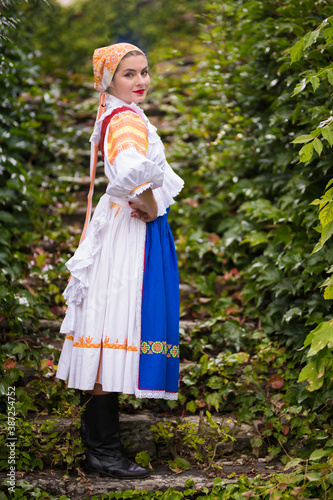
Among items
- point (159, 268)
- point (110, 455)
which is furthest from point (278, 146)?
point (110, 455)

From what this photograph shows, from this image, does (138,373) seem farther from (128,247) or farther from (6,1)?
(6,1)

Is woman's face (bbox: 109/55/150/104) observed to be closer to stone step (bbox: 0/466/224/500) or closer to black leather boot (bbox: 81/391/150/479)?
black leather boot (bbox: 81/391/150/479)

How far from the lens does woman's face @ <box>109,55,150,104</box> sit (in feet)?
6.16

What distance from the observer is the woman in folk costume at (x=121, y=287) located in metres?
1.77

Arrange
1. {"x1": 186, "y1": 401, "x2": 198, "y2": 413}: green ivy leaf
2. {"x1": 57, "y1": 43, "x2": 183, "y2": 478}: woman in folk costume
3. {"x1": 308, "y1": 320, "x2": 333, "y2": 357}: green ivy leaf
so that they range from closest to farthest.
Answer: {"x1": 308, "y1": 320, "x2": 333, "y2": 357}: green ivy leaf
{"x1": 57, "y1": 43, "x2": 183, "y2": 478}: woman in folk costume
{"x1": 186, "y1": 401, "x2": 198, "y2": 413}: green ivy leaf

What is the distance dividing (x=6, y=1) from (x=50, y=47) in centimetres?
416

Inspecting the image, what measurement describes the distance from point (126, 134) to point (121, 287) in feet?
1.93

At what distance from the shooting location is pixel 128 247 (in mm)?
1877

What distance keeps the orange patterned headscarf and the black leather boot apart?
4.24 feet

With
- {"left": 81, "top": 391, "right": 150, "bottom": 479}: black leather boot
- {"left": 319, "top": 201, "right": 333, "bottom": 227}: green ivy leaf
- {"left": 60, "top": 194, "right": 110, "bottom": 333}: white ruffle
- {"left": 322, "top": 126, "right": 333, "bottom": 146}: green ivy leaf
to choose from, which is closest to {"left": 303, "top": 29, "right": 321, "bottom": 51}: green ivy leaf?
{"left": 322, "top": 126, "right": 333, "bottom": 146}: green ivy leaf

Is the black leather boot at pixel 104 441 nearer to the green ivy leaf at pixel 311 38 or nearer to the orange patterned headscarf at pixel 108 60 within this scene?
the orange patterned headscarf at pixel 108 60

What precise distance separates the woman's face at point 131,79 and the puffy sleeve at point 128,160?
116 millimetres

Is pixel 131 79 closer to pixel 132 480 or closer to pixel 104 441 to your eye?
pixel 104 441

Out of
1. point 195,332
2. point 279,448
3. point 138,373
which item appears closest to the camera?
point 138,373
